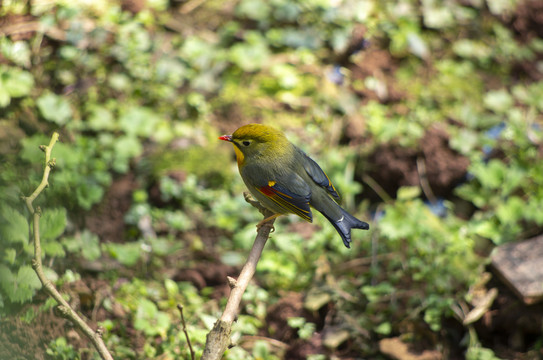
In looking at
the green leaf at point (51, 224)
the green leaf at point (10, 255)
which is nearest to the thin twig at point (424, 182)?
the green leaf at point (51, 224)

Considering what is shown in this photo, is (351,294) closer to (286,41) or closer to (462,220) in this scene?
(462,220)

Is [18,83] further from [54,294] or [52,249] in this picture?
[54,294]

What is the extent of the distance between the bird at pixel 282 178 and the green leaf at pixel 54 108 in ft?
6.15

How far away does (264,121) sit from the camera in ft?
16.2

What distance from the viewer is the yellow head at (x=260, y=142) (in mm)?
2932

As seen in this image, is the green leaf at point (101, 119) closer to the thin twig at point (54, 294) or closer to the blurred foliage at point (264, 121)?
the blurred foliage at point (264, 121)

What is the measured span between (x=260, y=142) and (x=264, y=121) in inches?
78.8

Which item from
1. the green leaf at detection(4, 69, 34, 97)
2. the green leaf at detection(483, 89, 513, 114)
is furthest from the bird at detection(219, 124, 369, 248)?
the green leaf at detection(483, 89, 513, 114)

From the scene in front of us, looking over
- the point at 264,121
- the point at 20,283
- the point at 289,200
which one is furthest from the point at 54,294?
the point at 264,121

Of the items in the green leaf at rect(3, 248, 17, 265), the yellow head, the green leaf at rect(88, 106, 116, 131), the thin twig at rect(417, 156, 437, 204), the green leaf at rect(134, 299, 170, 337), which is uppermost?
the green leaf at rect(3, 248, 17, 265)

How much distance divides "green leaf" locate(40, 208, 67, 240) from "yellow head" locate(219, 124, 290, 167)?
3.00ft

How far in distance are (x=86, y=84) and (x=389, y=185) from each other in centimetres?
275

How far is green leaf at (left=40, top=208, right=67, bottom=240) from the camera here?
2443 millimetres

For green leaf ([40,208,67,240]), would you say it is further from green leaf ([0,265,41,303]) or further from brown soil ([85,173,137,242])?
brown soil ([85,173,137,242])
